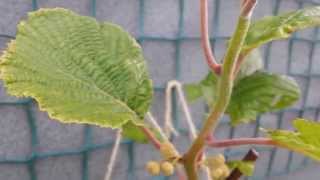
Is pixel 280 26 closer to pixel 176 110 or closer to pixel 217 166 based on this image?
pixel 217 166

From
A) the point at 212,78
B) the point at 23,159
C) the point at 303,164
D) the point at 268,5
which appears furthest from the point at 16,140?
the point at 303,164

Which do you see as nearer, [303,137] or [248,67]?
[303,137]

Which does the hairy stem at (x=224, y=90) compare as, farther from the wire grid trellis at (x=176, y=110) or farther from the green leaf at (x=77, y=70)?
the wire grid trellis at (x=176, y=110)

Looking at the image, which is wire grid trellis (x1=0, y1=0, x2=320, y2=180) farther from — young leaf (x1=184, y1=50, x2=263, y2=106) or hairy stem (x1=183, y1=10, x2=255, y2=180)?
hairy stem (x1=183, y1=10, x2=255, y2=180)

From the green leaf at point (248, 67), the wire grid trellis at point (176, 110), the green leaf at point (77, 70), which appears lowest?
the wire grid trellis at point (176, 110)

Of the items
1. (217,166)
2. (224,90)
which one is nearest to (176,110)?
(217,166)

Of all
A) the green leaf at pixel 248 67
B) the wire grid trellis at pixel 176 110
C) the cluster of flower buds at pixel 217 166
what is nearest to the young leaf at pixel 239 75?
the green leaf at pixel 248 67
